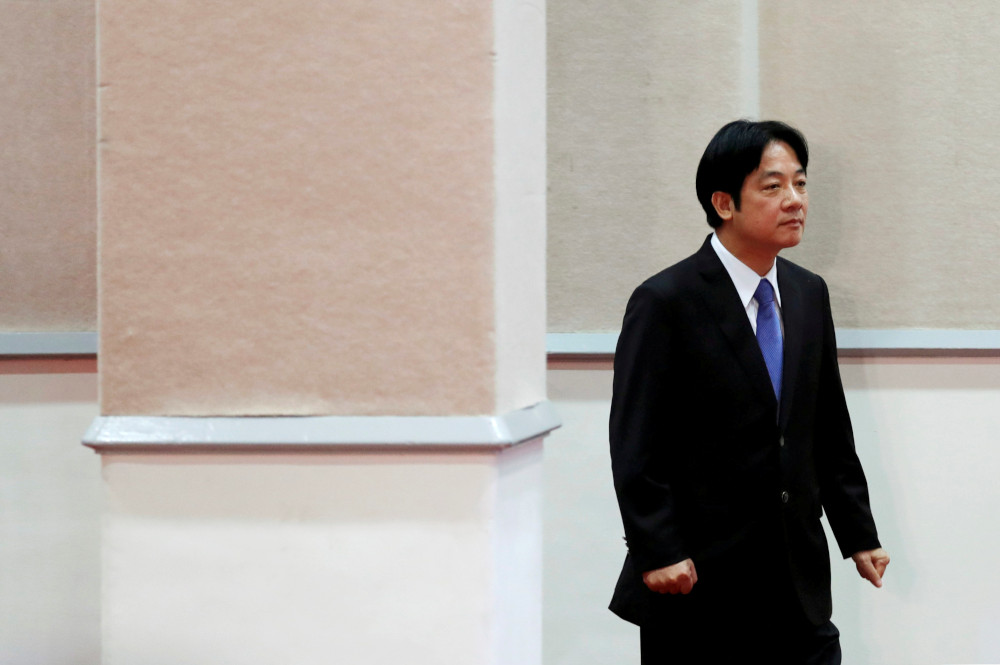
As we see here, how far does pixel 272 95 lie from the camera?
2.20 meters

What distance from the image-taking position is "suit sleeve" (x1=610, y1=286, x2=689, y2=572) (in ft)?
7.07

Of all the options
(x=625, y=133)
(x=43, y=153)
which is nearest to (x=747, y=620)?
(x=625, y=133)

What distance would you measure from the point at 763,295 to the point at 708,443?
412mm

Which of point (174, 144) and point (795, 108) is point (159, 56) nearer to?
point (174, 144)

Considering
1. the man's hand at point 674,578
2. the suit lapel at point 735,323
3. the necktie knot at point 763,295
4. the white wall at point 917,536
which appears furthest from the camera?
the white wall at point 917,536

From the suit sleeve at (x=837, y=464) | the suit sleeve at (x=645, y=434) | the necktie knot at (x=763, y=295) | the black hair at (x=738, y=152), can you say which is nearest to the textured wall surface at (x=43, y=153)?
the suit sleeve at (x=645, y=434)

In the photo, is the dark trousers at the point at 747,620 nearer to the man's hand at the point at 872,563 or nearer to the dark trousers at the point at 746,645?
the dark trousers at the point at 746,645

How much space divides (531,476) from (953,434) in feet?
6.09

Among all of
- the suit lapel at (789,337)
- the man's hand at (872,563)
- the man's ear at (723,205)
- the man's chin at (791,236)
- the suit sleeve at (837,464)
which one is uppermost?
the man's ear at (723,205)

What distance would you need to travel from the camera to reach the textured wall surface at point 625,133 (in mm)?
3439

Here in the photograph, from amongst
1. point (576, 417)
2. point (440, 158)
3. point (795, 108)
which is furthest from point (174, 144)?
point (795, 108)

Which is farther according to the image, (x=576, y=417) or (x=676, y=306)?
(x=576, y=417)

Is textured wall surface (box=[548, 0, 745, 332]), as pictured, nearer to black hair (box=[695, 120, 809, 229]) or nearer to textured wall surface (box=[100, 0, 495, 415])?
black hair (box=[695, 120, 809, 229])

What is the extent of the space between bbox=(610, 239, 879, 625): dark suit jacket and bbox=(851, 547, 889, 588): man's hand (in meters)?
0.12
